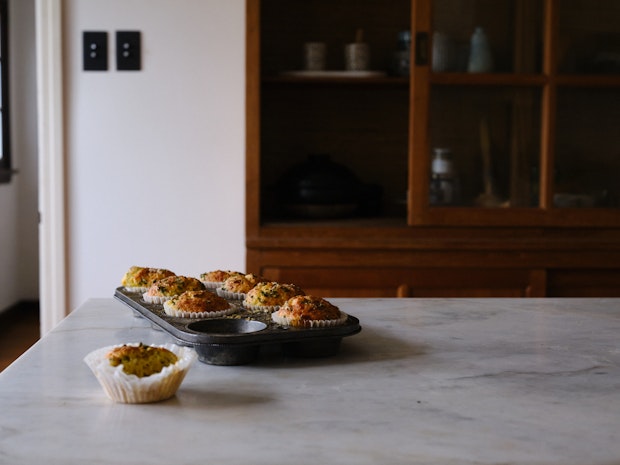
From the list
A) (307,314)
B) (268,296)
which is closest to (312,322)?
(307,314)

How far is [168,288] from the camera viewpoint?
1.37 meters

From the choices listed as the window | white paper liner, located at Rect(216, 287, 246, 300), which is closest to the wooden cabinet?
white paper liner, located at Rect(216, 287, 246, 300)

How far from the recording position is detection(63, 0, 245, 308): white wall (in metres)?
2.65

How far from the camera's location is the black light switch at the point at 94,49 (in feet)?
8.62

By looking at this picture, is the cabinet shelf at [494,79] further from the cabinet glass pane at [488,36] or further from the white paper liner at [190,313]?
the white paper liner at [190,313]

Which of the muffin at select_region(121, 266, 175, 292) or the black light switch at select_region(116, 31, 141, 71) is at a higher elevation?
the black light switch at select_region(116, 31, 141, 71)

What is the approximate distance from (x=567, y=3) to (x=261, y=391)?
1936 mm

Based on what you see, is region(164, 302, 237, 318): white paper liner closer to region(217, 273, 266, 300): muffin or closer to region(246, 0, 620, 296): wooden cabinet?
region(217, 273, 266, 300): muffin

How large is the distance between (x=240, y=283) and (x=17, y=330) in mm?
3280

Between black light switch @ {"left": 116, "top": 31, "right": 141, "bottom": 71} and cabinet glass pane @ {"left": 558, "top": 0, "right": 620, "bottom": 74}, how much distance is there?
132cm

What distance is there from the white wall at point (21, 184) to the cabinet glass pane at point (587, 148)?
10.4 ft

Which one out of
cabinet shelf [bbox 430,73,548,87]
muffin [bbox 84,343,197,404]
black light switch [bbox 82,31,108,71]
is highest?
black light switch [bbox 82,31,108,71]

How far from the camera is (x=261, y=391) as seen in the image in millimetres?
1024

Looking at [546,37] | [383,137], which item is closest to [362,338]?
[546,37]
